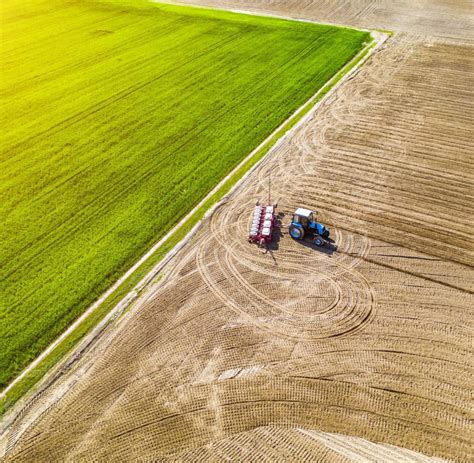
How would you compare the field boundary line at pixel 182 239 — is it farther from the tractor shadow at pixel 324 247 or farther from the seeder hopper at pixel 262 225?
the tractor shadow at pixel 324 247

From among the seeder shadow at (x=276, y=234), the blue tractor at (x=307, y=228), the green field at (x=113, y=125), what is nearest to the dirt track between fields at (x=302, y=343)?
the seeder shadow at (x=276, y=234)

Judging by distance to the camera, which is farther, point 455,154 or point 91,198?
point 455,154

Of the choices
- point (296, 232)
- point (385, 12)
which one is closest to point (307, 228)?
point (296, 232)

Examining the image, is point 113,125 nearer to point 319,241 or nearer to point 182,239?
point 182,239

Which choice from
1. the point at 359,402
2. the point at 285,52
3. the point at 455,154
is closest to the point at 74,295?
the point at 359,402

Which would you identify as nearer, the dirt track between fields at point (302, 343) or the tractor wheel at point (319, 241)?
the dirt track between fields at point (302, 343)

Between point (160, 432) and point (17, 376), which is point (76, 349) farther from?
point (160, 432)

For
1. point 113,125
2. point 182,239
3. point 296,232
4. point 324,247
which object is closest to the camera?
point 324,247
